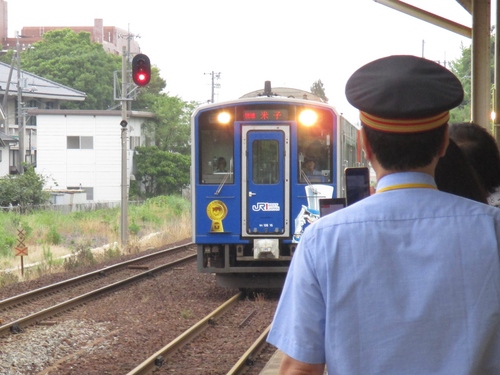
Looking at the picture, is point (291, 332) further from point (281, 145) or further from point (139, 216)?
point (139, 216)

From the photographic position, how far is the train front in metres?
11.2

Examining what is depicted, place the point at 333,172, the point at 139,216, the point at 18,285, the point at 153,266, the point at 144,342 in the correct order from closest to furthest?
1. the point at 144,342
2. the point at 333,172
3. the point at 18,285
4. the point at 153,266
5. the point at 139,216

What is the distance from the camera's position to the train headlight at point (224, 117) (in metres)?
11.2

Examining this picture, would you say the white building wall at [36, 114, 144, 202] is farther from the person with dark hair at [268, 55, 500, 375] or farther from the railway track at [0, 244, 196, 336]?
the person with dark hair at [268, 55, 500, 375]

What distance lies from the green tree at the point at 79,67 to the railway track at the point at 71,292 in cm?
4291

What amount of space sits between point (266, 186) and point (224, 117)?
1089mm

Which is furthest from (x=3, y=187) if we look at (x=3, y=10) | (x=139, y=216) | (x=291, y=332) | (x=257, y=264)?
(x=3, y=10)

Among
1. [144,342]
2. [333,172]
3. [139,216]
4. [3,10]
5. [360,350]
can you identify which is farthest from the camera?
[3,10]

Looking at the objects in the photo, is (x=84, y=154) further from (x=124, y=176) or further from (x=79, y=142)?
(x=124, y=176)

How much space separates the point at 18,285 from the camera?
46.5 ft

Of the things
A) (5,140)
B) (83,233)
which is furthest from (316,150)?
(5,140)

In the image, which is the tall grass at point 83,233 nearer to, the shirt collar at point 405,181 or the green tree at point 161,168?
the green tree at point 161,168

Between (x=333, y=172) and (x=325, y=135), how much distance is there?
1.72 ft

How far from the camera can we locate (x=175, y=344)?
27.3ft
